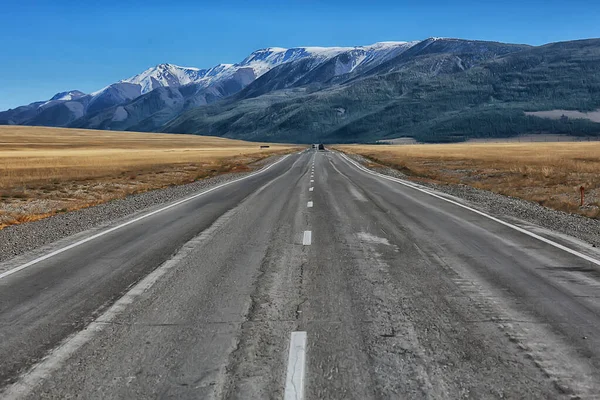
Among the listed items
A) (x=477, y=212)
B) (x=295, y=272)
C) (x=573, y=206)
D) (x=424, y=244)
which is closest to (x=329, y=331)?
(x=295, y=272)

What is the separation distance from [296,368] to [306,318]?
1.35 meters

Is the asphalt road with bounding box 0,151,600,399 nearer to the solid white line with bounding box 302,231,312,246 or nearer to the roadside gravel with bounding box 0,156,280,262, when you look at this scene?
the solid white line with bounding box 302,231,312,246

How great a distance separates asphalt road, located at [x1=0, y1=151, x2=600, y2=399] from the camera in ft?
14.3

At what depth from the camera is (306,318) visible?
593 cm

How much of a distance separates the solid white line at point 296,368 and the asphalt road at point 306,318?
0.02m

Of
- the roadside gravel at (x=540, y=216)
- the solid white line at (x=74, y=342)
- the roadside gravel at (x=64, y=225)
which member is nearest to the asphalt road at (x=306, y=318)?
the solid white line at (x=74, y=342)

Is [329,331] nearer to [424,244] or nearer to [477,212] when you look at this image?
[424,244]

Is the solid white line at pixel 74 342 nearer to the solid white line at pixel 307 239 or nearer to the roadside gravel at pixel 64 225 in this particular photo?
the solid white line at pixel 307 239

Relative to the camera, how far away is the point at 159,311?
6246 mm

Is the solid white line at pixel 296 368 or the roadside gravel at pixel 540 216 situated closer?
the solid white line at pixel 296 368

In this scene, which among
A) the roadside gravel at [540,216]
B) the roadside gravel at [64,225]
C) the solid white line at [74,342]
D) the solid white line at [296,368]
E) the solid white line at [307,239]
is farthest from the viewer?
the roadside gravel at [540,216]

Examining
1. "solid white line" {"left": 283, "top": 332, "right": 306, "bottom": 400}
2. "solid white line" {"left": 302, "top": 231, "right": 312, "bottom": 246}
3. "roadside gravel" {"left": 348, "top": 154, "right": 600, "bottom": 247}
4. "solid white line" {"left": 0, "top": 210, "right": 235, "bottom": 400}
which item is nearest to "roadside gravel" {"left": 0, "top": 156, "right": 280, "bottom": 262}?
"solid white line" {"left": 0, "top": 210, "right": 235, "bottom": 400}

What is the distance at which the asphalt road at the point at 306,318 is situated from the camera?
14.3ft

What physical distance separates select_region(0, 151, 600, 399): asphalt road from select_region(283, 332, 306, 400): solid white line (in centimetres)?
2
